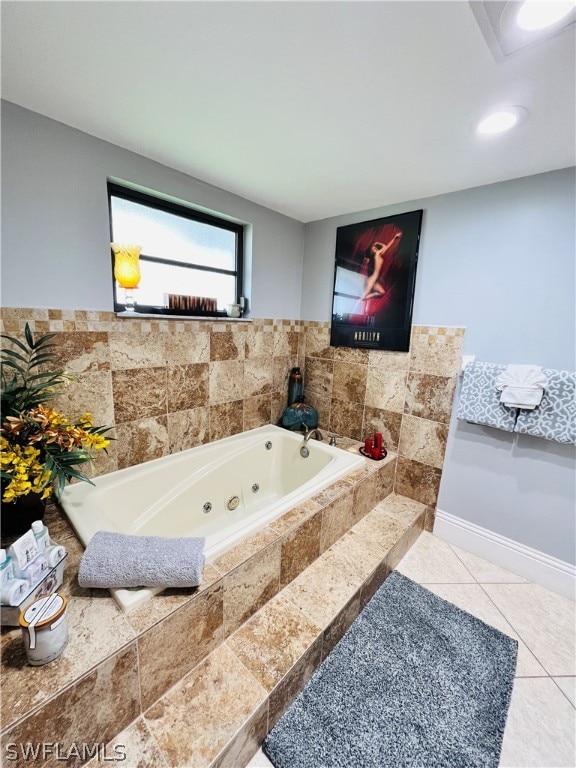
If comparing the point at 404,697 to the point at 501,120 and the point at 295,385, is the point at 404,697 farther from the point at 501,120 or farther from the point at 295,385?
the point at 501,120

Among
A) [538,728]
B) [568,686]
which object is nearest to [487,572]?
[568,686]

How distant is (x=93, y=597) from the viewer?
107 centimetres

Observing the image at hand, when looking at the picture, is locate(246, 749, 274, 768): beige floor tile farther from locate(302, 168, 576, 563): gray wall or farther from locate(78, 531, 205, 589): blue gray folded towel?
locate(302, 168, 576, 563): gray wall

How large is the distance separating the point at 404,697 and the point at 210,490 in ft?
4.55

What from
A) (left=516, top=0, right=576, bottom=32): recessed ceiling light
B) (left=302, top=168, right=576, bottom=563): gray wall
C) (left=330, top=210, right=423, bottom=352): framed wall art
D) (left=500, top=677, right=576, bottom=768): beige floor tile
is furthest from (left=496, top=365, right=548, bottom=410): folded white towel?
(left=516, top=0, right=576, bottom=32): recessed ceiling light

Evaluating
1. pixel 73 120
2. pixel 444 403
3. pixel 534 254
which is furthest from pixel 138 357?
pixel 534 254

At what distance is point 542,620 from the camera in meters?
1.63

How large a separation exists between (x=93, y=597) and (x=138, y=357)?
3.85 ft

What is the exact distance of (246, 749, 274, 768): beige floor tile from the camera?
1034 millimetres

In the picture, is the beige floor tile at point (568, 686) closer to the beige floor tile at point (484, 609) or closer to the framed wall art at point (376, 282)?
the beige floor tile at point (484, 609)

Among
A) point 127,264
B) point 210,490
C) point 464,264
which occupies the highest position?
point 464,264

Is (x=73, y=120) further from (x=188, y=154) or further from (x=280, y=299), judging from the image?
(x=280, y=299)

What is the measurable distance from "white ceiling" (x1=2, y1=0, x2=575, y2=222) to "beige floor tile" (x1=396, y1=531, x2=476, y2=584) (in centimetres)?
231

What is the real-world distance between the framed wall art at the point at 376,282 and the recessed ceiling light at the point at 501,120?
0.75m
